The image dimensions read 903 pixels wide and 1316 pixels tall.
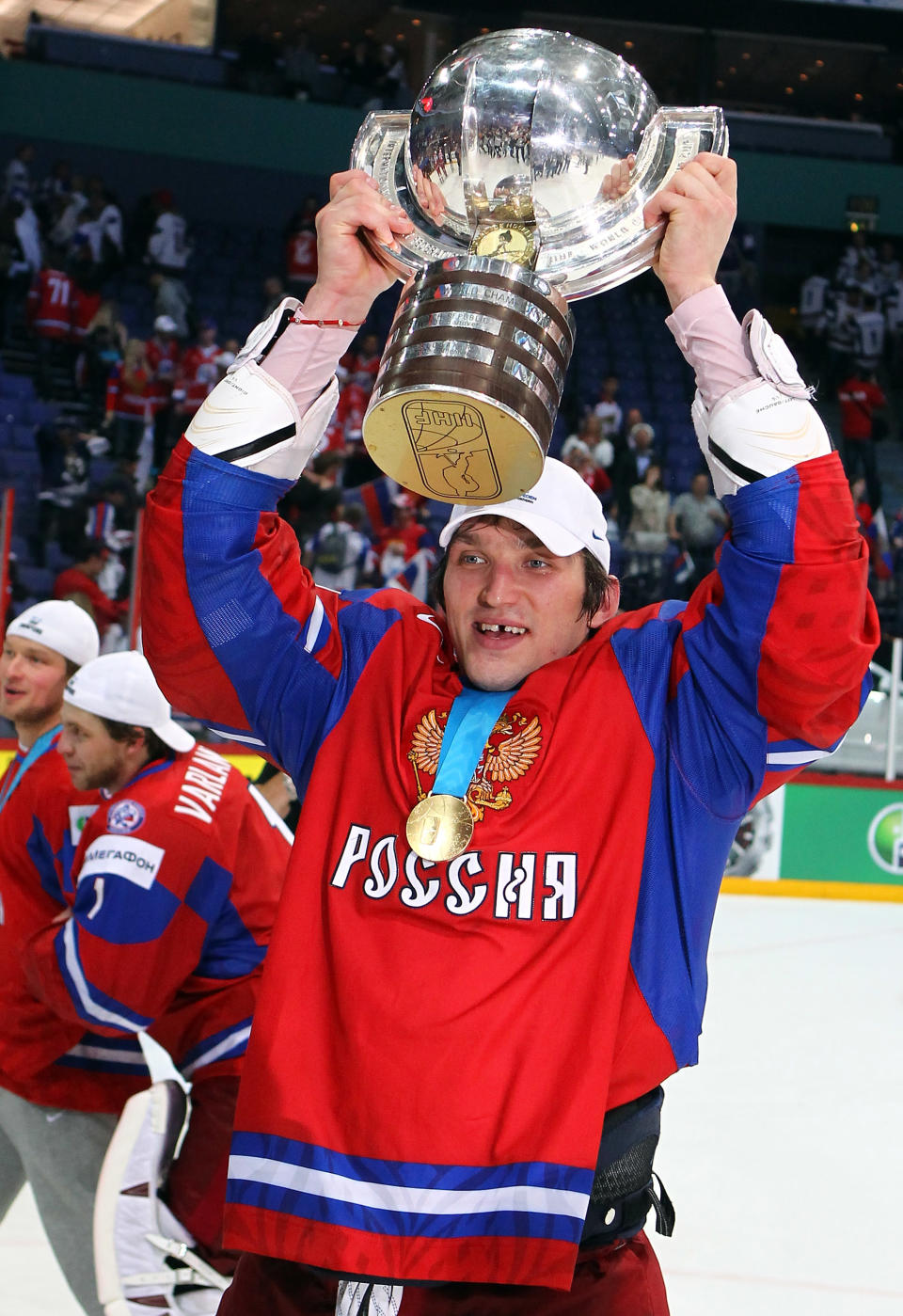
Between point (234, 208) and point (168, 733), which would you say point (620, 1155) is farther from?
point (234, 208)

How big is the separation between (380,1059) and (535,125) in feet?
3.28

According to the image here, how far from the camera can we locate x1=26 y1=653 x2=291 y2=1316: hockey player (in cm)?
255

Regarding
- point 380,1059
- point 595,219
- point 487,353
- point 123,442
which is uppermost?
point 123,442

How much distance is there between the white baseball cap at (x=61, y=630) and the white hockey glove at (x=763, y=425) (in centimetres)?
211

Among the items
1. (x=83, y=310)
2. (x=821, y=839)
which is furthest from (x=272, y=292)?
(x=821, y=839)

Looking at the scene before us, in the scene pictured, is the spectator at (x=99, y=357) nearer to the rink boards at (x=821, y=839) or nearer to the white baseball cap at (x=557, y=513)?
the rink boards at (x=821, y=839)

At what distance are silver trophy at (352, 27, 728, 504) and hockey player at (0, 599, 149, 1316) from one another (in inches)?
62.3

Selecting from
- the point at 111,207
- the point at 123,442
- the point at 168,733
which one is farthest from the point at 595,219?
the point at 111,207

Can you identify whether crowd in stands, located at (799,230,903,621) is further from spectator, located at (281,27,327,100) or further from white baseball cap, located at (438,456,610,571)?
white baseball cap, located at (438,456,610,571)

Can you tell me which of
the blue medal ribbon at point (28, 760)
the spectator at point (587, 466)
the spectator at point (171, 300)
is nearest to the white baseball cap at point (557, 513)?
the blue medal ribbon at point (28, 760)

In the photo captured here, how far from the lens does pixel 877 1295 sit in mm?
3453

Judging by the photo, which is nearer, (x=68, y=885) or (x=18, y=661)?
(x=68, y=885)

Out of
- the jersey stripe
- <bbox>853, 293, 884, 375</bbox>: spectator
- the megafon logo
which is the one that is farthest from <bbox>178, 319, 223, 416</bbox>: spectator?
the jersey stripe

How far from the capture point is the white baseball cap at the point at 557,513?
5.58ft
